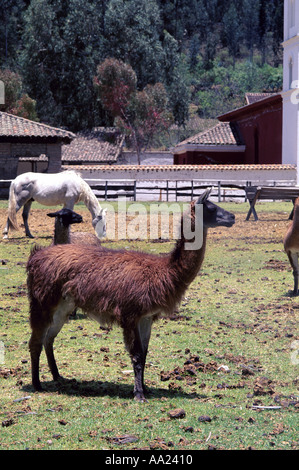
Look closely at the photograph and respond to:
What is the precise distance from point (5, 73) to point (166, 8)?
5995 centimetres

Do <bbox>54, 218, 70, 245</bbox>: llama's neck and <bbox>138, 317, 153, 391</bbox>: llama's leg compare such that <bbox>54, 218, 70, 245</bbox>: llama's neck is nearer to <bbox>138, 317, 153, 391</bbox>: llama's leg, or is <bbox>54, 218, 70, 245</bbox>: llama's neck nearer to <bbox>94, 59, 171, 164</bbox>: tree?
<bbox>138, 317, 153, 391</bbox>: llama's leg

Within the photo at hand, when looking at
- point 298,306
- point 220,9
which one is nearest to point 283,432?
point 298,306

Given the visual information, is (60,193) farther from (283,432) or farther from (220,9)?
(220,9)

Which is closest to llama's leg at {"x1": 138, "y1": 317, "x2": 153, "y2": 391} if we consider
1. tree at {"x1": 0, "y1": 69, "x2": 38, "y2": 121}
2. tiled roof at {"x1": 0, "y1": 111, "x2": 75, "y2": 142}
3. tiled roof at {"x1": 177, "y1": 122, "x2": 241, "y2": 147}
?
tiled roof at {"x1": 0, "y1": 111, "x2": 75, "y2": 142}

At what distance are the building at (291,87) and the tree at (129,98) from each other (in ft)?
55.4

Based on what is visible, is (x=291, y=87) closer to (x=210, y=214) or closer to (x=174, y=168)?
(x=174, y=168)

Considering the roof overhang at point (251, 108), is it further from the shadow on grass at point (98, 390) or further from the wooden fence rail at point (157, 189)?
the shadow on grass at point (98, 390)

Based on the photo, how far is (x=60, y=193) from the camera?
18812 mm

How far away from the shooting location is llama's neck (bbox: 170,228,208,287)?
19.8 feet

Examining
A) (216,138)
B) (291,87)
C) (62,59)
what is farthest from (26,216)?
(62,59)

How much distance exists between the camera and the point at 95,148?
199ft

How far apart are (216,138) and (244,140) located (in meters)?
2.18

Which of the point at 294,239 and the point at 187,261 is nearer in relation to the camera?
the point at 187,261
